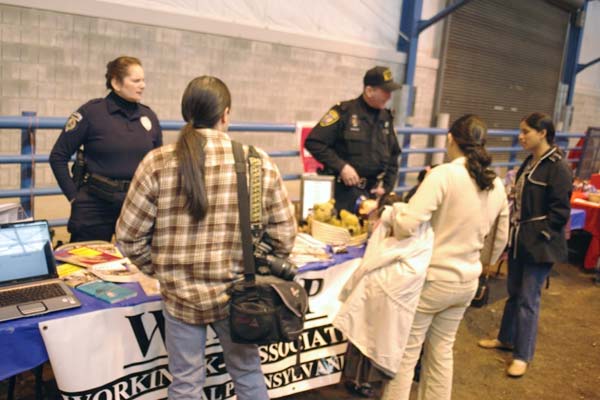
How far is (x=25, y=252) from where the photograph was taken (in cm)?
212

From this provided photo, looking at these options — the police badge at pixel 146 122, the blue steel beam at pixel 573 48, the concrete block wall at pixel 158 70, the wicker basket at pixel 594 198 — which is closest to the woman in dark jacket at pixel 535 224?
the concrete block wall at pixel 158 70

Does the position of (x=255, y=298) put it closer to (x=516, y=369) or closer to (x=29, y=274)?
(x=29, y=274)

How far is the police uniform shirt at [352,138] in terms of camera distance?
329 centimetres

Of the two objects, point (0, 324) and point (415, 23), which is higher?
point (415, 23)

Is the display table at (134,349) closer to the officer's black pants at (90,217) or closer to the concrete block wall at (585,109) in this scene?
the officer's black pants at (90,217)

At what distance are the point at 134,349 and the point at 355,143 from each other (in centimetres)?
175

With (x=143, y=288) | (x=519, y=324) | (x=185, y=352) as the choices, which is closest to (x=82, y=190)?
(x=143, y=288)

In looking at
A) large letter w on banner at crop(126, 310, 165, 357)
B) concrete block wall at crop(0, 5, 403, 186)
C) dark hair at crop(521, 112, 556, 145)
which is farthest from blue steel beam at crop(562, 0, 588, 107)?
large letter w on banner at crop(126, 310, 165, 357)

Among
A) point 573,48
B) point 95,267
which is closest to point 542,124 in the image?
point 95,267

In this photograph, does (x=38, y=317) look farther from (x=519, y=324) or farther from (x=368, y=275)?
(x=519, y=324)

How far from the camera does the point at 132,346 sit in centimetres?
221

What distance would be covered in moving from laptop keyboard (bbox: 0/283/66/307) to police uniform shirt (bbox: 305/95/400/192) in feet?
5.58

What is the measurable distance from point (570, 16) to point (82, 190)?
12.1 m

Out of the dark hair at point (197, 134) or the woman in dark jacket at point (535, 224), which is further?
the woman in dark jacket at point (535, 224)
